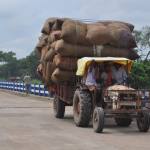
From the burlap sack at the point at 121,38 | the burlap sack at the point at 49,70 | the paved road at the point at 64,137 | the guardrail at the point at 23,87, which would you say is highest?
the burlap sack at the point at 121,38

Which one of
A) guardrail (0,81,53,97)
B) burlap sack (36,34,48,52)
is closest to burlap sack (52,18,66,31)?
burlap sack (36,34,48,52)

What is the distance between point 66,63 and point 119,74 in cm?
180

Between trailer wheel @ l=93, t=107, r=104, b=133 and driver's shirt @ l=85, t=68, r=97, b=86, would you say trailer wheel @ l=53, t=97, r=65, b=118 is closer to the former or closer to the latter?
driver's shirt @ l=85, t=68, r=97, b=86

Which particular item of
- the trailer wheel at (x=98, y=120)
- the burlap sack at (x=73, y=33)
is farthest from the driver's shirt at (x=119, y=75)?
the trailer wheel at (x=98, y=120)

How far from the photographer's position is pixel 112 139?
1307 centimetres

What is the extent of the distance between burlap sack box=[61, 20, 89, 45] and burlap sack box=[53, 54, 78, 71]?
565 millimetres

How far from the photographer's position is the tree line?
23403 mm

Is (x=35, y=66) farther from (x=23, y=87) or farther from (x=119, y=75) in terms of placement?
(x=119, y=75)

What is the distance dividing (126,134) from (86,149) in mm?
3253

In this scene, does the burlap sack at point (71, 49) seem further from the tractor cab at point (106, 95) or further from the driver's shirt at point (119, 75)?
the driver's shirt at point (119, 75)

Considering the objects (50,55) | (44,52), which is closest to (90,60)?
(50,55)

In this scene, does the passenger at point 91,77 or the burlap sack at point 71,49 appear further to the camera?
the burlap sack at point 71,49

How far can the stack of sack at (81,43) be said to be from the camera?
17391 mm

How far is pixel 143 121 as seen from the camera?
590 inches
